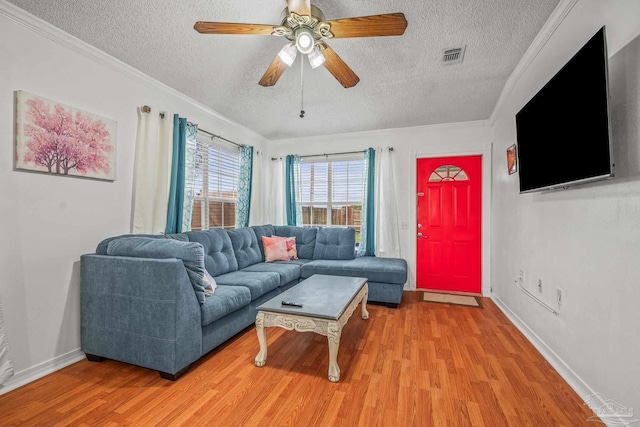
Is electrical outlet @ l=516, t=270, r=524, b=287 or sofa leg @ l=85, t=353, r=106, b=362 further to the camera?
electrical outlet @ l=516, t=270, r=524, b=287

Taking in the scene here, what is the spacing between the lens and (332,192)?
4797mm

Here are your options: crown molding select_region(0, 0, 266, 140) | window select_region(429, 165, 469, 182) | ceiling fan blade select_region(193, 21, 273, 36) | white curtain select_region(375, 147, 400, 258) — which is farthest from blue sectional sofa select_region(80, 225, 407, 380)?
window select_region(429, 165, 469, 182)

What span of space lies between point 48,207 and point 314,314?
211 centimetres

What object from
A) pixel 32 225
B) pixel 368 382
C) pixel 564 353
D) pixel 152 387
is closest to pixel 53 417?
pixel 152 387

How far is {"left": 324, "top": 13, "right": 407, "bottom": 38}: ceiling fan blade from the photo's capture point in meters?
1.53

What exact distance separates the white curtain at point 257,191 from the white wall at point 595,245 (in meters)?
3.57

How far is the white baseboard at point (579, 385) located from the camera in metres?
1.46

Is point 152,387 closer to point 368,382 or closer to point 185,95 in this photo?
point 368,382

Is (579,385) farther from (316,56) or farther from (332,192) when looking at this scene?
(332,192)

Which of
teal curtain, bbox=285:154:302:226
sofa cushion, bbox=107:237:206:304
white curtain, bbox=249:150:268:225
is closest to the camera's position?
sofa cushion, bbox=107:237:206:304

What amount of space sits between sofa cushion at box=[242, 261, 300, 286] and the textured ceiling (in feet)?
6.64

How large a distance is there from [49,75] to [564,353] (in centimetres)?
421

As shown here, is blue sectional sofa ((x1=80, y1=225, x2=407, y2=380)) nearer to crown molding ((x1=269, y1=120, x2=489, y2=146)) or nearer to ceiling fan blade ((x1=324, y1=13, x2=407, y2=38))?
ceiling fan blade ((x1=324, y1=13, x2=407, y2=38))

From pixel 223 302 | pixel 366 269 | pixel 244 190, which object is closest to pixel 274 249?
pixel 244 190
